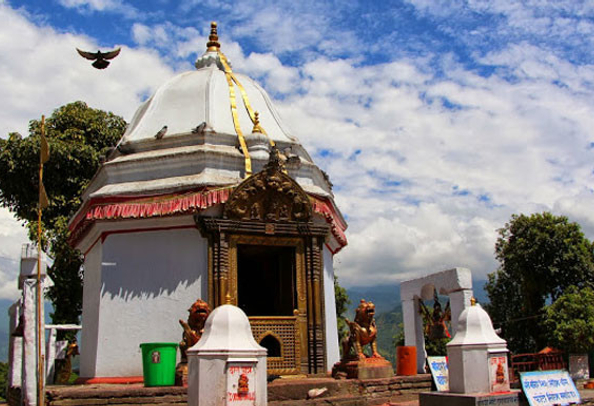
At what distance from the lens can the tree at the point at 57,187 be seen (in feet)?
78.8

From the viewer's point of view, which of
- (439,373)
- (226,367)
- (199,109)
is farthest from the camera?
(199,109)

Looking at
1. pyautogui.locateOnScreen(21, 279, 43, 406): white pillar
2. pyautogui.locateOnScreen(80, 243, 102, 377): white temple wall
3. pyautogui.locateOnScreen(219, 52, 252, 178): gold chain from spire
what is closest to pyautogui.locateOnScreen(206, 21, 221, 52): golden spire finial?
pyautogui.locateOnScreen(219, 52, 252, 178): gold chain from spire

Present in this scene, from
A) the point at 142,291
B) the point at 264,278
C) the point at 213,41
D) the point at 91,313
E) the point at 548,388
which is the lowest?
the point at 548,388

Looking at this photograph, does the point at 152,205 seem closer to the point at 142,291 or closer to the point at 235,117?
the point at 142,291

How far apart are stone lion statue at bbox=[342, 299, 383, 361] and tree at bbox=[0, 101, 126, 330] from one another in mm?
14897

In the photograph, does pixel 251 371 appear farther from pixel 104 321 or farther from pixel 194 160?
pixel 194 160

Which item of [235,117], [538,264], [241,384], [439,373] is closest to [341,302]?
[538,264]

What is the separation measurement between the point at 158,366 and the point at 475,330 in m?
5.47

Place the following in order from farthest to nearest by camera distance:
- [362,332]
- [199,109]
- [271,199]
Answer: [199,109], [271,199], [362,332]

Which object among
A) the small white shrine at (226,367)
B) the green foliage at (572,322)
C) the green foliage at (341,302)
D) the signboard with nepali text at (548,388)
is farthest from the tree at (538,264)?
the small white shrine at (226,367)

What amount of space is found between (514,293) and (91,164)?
22381 millimetres

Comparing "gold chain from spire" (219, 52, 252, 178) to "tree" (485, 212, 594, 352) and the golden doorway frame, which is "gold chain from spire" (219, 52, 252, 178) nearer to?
the golden doorway frame

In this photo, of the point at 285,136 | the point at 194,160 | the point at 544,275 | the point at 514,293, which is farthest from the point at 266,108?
the point at 514,293

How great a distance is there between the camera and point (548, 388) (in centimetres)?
926
